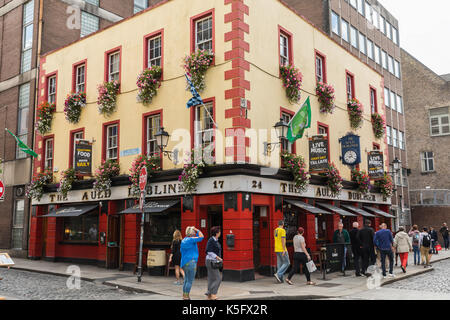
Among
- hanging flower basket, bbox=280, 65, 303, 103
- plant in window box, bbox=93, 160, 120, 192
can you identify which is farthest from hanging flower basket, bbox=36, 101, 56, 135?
hanging flower basket, bbox=280, 65, 303, 103

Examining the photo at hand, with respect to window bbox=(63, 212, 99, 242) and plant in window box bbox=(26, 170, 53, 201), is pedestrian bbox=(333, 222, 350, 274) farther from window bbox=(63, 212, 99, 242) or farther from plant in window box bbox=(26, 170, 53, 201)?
plant in window box bbox=(26, 170, 53, 201)

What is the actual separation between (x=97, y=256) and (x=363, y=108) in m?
15.5

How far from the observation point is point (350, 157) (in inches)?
798

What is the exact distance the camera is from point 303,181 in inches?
664

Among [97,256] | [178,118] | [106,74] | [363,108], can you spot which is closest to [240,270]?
[178,118]

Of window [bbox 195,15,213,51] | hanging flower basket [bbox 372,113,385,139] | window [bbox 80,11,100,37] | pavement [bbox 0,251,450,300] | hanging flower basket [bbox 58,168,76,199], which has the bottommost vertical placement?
pavement [bbox 0,251,450,300]

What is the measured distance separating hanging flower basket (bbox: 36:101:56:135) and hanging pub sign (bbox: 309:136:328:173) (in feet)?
43.9

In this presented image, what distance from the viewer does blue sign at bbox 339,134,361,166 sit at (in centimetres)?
2008

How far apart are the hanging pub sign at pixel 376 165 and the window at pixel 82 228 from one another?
14.1 m

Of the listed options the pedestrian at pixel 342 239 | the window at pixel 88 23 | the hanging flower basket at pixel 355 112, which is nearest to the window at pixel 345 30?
the hanging flower basket at pixel 355 112

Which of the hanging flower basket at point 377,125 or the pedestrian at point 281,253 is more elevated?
the hanging flower basket at point 377,125

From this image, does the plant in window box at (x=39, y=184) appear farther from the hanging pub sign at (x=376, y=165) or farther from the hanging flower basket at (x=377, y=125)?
the hanging flower basket at (x=377, y=125)

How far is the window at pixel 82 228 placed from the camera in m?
20.1
